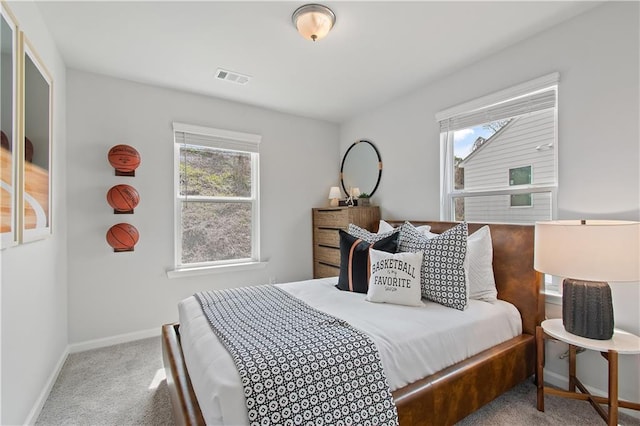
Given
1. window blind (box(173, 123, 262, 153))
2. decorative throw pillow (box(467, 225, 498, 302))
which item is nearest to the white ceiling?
window blind (box(173, 123, 262, 153))

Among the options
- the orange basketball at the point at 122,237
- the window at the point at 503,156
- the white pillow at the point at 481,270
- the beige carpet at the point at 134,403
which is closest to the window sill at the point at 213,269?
the orange basketball at the point at 122,237

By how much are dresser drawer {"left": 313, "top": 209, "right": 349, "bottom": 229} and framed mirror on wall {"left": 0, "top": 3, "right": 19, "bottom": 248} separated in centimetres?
261

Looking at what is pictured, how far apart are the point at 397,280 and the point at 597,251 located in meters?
1.03

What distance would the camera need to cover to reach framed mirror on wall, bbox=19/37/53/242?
5.32 feet

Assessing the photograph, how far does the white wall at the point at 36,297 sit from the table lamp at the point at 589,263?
2.77 meters

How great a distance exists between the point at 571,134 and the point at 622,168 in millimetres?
371

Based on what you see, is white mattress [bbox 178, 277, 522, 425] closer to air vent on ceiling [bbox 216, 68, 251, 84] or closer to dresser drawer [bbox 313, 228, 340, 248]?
dresser drawer [bbox 313, 228, 340, 248]

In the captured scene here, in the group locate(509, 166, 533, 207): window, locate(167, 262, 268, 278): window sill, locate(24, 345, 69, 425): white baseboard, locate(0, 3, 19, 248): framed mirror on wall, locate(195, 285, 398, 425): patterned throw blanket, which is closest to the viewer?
locate(195, 285, 398, 425): patterned throw blanket

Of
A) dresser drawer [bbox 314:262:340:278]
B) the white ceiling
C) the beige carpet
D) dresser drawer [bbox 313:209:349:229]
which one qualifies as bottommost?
the beige carpet

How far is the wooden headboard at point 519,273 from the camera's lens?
6.61 ft

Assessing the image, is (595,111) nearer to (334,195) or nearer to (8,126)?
(334,195)

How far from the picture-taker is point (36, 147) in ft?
5.97

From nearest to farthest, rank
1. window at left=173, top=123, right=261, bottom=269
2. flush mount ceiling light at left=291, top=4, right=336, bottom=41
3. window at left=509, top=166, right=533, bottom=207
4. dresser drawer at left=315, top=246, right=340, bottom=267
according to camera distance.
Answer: flush mount ceiling light at left=291, top=4, right=336, bottom=41
window at left=509, top=166, right=533, bottom=207
window at left=173, top=123, right=261, bottom=269
dresser drawer at left=315, top=246, right=340, bottom=267

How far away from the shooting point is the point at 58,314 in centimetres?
233
